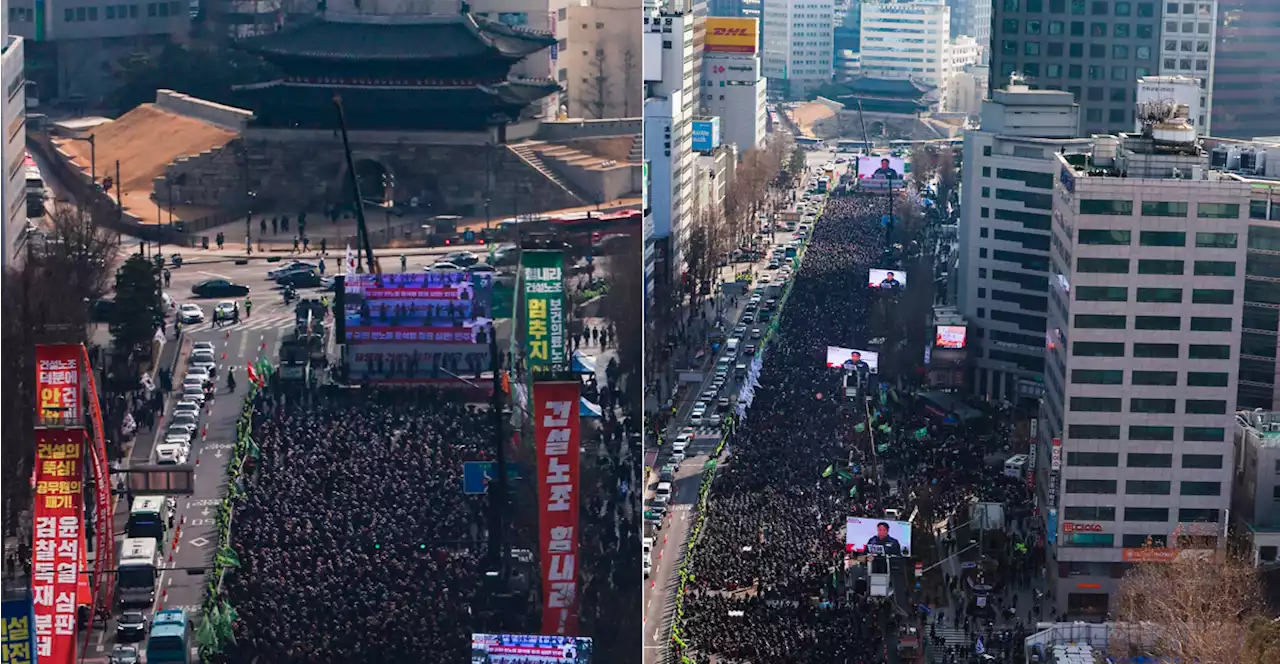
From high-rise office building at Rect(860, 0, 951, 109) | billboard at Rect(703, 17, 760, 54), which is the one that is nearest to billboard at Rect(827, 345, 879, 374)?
billboard at Rect(703, 17, 760, 54)

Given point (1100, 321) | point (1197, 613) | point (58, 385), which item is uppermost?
point (58, 385)

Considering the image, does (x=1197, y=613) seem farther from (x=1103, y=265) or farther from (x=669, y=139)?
(x=669, y=139)

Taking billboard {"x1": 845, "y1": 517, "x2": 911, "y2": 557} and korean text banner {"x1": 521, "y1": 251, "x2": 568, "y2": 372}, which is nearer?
korean text banner {"x1": 521, "y1": 251, "x2": 568, "y2": 372}

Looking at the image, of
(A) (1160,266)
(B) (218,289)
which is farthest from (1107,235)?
(B) (218,289)

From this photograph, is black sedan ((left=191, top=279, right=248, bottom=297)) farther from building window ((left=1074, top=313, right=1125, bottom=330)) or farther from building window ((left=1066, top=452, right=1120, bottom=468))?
building window ((left=1066, top=452, right=1120, bottom=468))

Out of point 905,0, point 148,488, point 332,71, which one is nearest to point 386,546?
point 148,488

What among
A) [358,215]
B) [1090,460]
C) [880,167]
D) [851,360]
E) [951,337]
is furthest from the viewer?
[880,167]
